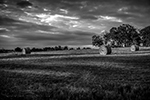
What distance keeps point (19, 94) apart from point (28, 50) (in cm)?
3100

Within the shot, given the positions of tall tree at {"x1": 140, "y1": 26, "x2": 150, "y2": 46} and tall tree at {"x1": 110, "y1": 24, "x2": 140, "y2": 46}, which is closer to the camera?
tall tree at {"x1": 140, "y1": 26, "x2": 150, "y2": 46}

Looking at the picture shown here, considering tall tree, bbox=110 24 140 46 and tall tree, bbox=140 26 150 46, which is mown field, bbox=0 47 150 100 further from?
tall tree, bbox=110 24 140 46

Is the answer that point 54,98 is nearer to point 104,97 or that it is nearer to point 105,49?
point 104,97

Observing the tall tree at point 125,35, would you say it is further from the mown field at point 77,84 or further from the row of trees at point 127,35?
the mown field at point 77,84

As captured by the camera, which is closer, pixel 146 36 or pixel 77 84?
pixel 77 84

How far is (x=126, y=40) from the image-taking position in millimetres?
88188

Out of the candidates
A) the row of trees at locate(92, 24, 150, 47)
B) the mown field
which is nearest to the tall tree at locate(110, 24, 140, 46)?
the row of trees at locate(92, 24, 150, 47)

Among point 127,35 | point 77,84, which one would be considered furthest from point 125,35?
point 77,84

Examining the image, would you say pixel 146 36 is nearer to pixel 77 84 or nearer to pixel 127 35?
pixel 127 35

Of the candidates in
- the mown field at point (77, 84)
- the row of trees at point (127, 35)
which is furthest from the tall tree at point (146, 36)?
the mown field at point (77, 84)

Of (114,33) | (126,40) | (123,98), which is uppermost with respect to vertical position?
(114,33)

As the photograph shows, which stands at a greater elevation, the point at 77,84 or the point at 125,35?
the point at 125,35

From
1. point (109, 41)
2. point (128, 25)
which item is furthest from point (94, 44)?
point (128, 25)

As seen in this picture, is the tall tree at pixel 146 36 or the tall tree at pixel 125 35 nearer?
the tall tree at pixel 146 36
